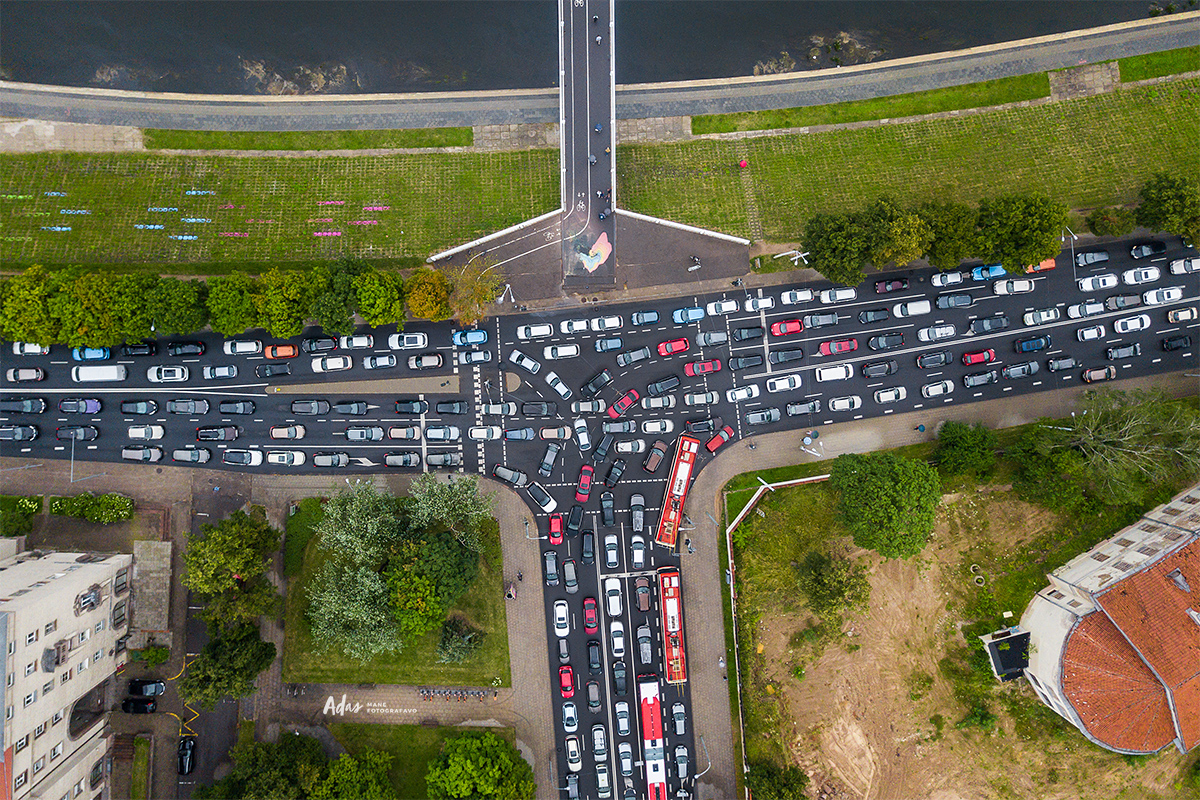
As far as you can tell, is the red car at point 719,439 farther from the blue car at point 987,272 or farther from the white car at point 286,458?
the white car at point 286,458

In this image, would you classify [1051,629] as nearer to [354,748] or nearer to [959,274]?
[959,274]

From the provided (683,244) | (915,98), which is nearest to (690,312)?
(683,244)

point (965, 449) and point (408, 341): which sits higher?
point (408, 341)

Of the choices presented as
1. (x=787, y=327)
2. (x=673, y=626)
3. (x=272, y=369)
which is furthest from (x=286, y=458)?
(x=787, y=327)

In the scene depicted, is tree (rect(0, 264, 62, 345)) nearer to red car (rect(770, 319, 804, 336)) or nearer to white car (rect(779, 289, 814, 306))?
red car (rect(770, 319, 804, 336))

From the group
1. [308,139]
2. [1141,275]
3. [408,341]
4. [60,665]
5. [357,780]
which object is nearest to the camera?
[60,665]

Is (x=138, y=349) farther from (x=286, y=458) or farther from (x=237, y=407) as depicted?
(x=286, y=458)

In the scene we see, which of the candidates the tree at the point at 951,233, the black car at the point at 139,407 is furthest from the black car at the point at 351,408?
the tree at the point at 951,233
